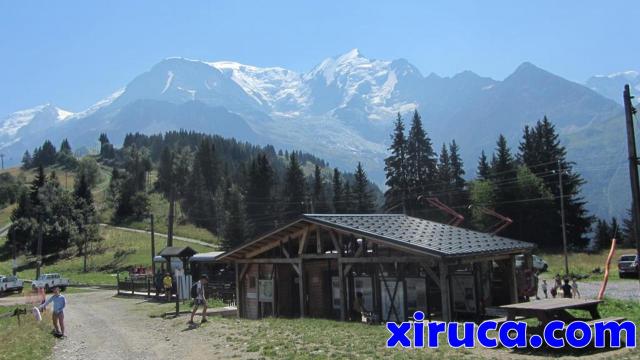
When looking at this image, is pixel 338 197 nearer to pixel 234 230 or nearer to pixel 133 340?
pixel 234 230

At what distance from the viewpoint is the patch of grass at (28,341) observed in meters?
A: 17.5

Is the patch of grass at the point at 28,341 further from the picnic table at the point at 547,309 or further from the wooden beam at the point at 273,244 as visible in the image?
the picnic table at the point at 547,309

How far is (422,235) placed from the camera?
23953mm

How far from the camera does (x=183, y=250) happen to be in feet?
123

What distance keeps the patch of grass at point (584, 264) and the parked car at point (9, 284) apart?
1730 inches

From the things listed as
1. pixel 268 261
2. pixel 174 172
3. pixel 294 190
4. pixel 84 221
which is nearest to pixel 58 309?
pixel 268 261

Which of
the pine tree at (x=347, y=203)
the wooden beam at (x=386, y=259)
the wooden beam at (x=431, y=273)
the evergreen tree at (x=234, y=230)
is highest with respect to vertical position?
the pine tree at (x=347, y=203)

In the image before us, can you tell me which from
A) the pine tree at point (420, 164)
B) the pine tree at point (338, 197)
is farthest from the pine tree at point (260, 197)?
the pine tree at point (420, 164)

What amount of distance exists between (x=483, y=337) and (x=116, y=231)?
84503 millimetres

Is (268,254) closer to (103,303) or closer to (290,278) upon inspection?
(290,278)

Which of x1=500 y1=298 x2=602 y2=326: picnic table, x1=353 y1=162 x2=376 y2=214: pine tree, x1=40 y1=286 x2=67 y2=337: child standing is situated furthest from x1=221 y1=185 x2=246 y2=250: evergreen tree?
x1=500 y1=298 x2=602 y2=326: picnic table

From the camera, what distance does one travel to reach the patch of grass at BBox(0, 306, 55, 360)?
691 inches

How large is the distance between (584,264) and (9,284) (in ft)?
162

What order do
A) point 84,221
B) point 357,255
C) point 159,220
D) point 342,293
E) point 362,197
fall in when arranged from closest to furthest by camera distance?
point 357,255, point 342,293, point 84,221, point 362,197, point 159,220
